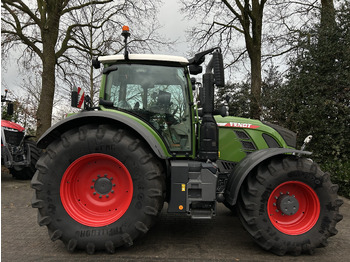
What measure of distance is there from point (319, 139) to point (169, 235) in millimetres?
5516

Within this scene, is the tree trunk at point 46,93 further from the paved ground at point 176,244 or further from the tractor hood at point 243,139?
the tractor hood at point 243,139

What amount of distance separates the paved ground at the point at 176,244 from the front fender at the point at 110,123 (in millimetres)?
1075

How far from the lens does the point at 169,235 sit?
3672 mm

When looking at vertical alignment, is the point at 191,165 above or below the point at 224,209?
above

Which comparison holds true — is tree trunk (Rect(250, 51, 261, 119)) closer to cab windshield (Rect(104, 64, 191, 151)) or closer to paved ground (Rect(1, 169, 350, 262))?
paved ground (Rect(1, 169, 350, 262))

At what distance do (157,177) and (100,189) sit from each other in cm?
70

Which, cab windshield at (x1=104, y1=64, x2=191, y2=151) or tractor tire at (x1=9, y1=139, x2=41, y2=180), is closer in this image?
cab windshield at (x1=104, y1=64, x2=191, y2=151)

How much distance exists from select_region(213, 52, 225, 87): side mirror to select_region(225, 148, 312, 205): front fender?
942mm

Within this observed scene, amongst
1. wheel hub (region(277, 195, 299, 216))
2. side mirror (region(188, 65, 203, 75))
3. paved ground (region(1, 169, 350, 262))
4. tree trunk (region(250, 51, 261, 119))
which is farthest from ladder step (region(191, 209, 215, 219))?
tree trunk (region(250, 51, 261, 119))

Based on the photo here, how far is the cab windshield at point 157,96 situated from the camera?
352cm

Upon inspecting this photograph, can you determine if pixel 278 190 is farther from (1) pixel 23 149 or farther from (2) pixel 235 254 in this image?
(1) pixel 23 149

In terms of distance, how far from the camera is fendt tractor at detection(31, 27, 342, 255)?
3.11m

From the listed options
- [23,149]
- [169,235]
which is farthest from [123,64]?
[23,149]

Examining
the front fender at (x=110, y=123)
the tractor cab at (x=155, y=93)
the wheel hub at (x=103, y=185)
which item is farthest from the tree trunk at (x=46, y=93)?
the wheel hub at (x=103, y=185)
